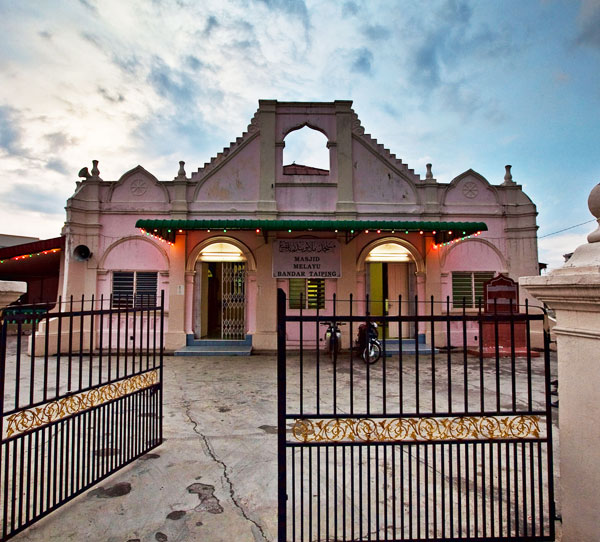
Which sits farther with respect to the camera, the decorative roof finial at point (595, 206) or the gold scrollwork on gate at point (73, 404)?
the gold scrollwork on gate at point (73, 404)

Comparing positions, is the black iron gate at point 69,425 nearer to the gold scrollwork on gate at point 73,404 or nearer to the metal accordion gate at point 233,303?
the gold scrollwork on gate at point 73,404

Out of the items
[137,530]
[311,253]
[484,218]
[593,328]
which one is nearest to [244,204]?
[311,253]

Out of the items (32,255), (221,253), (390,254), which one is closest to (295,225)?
(221,253)

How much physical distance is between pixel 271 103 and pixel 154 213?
5.37 meters

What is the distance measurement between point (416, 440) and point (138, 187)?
1176 centimetres

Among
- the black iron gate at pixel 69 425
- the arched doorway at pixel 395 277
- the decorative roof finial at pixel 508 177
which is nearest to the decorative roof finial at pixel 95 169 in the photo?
Answer: the black iron gate at pixel 69 425

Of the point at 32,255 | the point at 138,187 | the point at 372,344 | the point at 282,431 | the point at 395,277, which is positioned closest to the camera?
the point at 282,431

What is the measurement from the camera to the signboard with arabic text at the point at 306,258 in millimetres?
11359

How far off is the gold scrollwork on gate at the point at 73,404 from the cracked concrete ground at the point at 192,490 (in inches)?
33.6

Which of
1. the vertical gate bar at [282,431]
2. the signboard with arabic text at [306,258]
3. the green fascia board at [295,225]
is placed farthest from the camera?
the signboard with arabic text at [306,258]

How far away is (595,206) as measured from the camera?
244cm

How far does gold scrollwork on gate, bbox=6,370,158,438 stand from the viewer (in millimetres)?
3116

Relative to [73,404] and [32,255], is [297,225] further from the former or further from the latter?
[32,255]

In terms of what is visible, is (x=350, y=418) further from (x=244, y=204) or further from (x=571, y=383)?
(x=244, y=204)
